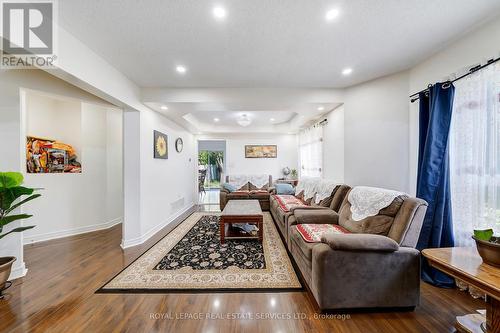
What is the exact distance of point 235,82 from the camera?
10.1 ft

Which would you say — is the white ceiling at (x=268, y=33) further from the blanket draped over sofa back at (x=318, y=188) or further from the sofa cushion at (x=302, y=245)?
the sofa cushion at (x=302, y=245)

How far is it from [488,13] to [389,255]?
2.28m

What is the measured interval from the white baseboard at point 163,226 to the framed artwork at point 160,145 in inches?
55.0

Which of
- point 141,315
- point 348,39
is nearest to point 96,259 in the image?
point 141,315

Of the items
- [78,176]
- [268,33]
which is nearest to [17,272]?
[78,176]

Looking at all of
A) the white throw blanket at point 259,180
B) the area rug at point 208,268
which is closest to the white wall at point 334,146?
the area rug at point 208,268

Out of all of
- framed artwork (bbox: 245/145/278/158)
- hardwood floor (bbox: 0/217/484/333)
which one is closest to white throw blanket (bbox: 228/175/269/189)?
framed artwork (bbox: 245/145/278/158)

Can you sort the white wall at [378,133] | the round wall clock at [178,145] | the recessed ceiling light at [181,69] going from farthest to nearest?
the round wall clock at [178,145]
the white wall at [378,133]
the recessed ceiling light at [181,69]

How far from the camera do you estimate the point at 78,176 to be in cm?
378

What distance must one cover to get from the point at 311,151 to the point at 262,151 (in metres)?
2.12

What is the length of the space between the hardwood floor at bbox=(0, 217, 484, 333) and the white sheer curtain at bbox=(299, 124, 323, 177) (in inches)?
115

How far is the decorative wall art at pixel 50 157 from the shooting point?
3.33 metres

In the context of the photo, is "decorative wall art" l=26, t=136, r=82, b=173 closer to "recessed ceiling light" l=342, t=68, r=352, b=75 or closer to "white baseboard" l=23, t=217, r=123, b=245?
"white baseboard" l=23, t=217, r=123, b=245

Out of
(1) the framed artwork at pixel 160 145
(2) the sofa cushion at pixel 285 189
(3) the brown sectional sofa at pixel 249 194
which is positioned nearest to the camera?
(1) the framed artwork at pixel 160 145
